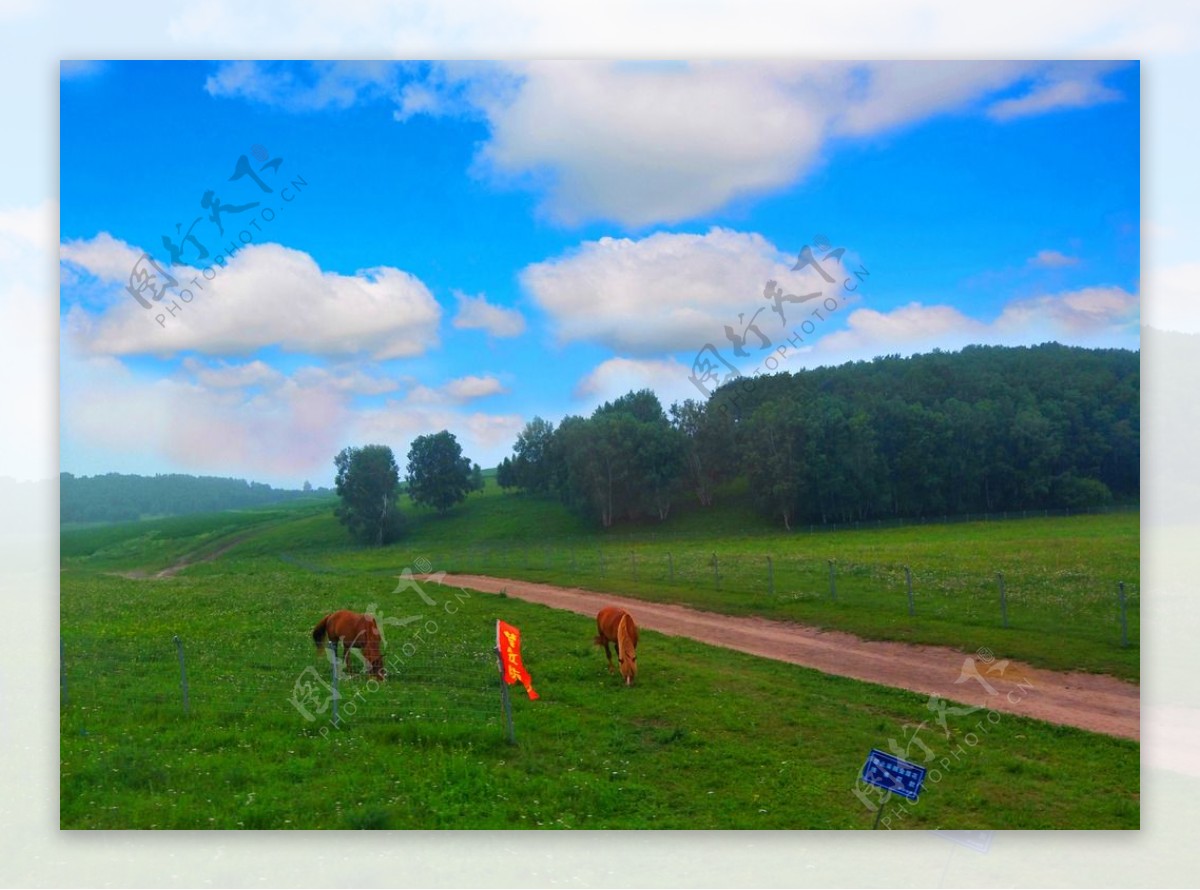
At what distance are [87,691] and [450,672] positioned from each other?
5521mm

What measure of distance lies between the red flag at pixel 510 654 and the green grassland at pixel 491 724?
394 mm

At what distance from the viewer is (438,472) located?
65.8ft

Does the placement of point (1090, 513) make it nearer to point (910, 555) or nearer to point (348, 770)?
point (910, 555)

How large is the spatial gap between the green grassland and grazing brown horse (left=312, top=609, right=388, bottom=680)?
36cm

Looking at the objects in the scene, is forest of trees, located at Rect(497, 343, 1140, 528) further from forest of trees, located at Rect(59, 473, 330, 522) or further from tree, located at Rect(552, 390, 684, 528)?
forest of trees, located at Rect(59, 473, 330, 522)

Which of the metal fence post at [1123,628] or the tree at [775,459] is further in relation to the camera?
the tree at [775,459]

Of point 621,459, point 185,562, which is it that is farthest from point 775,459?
point 185,562

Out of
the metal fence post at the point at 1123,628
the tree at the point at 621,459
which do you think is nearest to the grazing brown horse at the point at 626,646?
the tree at the point at 621,459

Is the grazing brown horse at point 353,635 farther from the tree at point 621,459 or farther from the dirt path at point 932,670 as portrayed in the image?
the tree at point 621,459

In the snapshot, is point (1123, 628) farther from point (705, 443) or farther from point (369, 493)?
point (369, 493)

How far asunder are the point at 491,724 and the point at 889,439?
13017 mm

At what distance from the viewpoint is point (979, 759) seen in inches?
A: 437

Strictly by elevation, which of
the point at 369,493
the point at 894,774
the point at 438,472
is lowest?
the point at 894,774

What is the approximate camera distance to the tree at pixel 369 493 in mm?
18594
